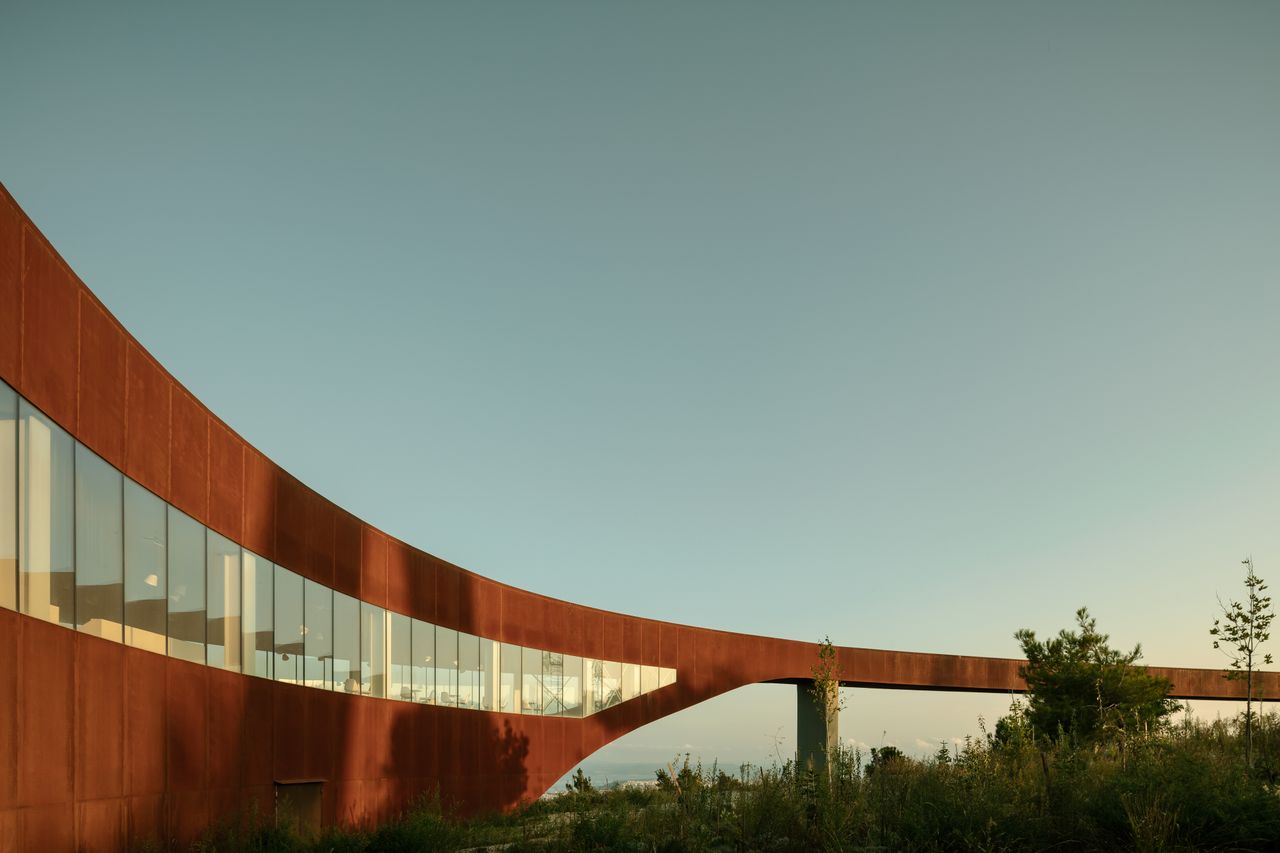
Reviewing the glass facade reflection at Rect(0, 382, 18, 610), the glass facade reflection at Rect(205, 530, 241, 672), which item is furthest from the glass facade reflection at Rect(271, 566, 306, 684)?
the glass facade reflection at Rect(0, 382, 18, 610)

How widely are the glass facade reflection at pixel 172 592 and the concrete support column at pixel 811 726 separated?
51.3 feet

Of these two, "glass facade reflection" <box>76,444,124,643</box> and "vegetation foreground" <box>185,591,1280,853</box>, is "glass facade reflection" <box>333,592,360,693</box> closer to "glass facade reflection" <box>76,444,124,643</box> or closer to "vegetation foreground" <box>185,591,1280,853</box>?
"vegetation foreground" <box>185,591,1280,853</box>

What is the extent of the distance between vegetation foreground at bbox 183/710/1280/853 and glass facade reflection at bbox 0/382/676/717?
3875 mm

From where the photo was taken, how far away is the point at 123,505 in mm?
16312

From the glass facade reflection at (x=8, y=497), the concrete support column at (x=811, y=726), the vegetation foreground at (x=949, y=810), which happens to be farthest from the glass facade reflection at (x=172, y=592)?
the concrete support column at (x=811, y=726)

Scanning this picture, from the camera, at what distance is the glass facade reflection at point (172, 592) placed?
44.5ft

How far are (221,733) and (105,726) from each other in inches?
174

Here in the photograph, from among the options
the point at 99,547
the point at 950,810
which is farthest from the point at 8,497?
the point at 950,810

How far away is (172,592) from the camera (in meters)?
17.9

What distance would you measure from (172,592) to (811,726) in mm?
32592

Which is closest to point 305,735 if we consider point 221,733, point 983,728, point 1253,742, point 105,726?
point 221,733

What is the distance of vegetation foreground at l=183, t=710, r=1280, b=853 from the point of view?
1252cm

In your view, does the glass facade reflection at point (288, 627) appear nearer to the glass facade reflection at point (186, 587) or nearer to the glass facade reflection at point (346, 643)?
the glass facade reflection at point (346, 643)

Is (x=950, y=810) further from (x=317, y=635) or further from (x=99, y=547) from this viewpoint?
(x=317, y=635)
